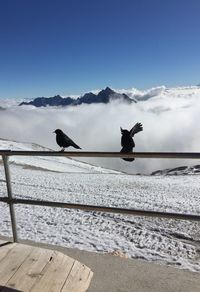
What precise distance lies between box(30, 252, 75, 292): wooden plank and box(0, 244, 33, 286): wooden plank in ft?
0.71

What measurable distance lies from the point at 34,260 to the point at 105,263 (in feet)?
4.69

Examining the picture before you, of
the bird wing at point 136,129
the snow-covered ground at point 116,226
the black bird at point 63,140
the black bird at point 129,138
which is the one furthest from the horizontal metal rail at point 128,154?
the snow-covered ground at point 116,226

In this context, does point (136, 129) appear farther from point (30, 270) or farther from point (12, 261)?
point (30, 270)

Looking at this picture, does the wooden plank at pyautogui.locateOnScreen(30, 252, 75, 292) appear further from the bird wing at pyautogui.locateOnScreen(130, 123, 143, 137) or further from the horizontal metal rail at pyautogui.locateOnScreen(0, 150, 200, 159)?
the bird wing at pyautogui.locateOnScreen(130, 123, 143, 137)

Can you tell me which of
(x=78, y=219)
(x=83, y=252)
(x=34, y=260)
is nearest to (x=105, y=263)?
(x=83, y=252)

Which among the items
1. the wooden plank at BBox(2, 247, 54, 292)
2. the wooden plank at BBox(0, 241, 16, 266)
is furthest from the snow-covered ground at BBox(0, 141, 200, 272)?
the wooden plank at BBox(2, 247, 54, 292)

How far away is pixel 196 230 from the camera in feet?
29.6

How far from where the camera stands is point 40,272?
2760mm

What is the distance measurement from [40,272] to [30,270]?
0.08m

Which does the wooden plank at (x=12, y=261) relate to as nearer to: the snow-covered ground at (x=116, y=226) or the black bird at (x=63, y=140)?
the black bird at (x=63, y=140)

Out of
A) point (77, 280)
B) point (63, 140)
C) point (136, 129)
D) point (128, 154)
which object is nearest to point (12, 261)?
point (77, 280)

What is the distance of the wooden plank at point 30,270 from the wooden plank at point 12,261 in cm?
3

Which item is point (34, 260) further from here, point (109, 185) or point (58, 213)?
point (109, 185)

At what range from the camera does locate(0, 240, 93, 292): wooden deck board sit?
2568mm
